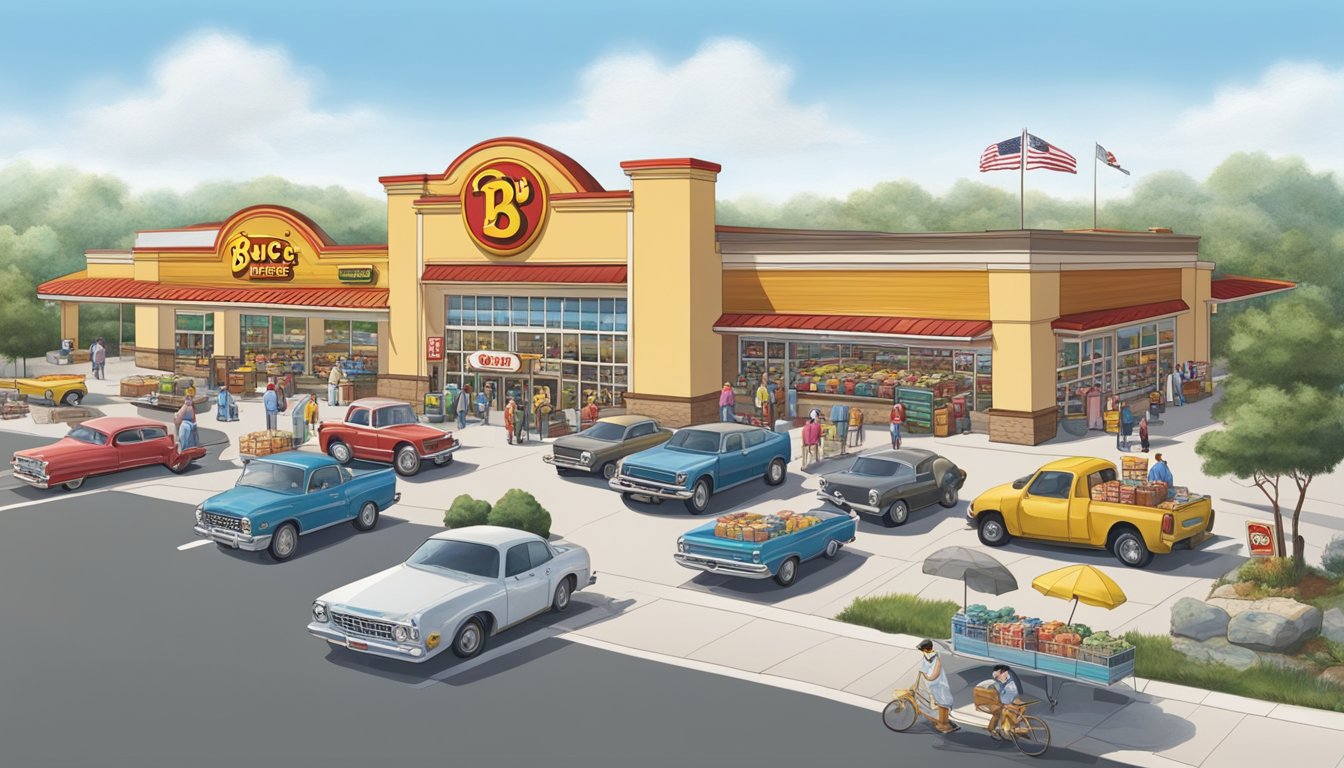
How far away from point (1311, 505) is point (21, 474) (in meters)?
32.2

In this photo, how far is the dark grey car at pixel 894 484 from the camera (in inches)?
1061

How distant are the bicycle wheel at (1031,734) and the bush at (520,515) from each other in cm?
1251

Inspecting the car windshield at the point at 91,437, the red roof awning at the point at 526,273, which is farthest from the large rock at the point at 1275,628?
the car windshield at the point at 91,437

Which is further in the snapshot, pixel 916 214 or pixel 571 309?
pixel 916 214

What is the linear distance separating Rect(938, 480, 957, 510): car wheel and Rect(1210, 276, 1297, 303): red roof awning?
28911mm

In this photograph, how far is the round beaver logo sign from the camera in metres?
43.2

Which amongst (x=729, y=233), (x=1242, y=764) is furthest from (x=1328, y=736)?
(x=729, y=233)

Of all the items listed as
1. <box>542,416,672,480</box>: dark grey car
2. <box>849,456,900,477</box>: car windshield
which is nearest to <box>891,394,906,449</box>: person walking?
<box>849,456,900,477</box>: car windshield

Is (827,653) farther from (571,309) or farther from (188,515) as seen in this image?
(571,309)

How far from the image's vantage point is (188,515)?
2975 cm

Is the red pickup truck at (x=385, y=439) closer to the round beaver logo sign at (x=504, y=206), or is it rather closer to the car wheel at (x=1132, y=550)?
the round beaver logo sign at (x=504, y=206)

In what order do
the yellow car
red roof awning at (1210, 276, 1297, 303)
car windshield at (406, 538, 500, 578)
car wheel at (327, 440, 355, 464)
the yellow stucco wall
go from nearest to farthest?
car windshield at (406, 538, 500, 578), car wheel at (327, 440, 355, 464), the yellow stucco wall, the yellow car, red roof awning at (1210, 276, 1297, 303)

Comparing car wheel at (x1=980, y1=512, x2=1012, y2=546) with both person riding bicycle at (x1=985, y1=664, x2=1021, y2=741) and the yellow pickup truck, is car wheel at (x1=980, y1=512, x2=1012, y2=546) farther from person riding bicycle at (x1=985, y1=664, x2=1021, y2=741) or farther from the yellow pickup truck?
person riding bicycle at (x1=985, y1=664, x2=1021, y2=741)

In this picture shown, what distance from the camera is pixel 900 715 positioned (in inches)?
645
